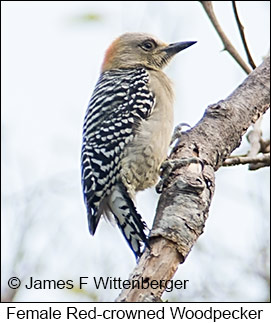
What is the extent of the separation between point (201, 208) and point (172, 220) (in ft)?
0.69

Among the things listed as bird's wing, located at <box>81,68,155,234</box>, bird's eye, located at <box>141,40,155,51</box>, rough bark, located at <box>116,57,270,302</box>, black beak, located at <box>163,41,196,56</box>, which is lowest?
rough bark, located at <box>116,57,270,302</box>

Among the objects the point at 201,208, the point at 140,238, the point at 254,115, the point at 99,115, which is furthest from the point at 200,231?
the point at 99,115

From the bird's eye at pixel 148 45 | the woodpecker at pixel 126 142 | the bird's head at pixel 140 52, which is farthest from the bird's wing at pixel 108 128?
the bird's eye at pixel 148 45

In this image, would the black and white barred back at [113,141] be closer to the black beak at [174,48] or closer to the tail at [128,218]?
the tail at [128,218]

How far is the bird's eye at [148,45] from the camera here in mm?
6109

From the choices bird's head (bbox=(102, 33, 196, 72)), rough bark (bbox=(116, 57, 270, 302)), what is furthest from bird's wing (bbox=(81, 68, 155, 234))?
rough bark (bbox=(116, 57, 270, 302))

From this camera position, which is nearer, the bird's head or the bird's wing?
the bird's wing

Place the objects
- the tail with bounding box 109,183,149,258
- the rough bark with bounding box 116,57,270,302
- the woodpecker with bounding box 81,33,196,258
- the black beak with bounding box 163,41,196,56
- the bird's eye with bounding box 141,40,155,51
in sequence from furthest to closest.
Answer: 1. the bird's eye with bounding box 141,40,155,51
2. the black beak with bounding box 163,41,196,56
3. the woodpecker with bounding box 81,33,196,258
4. the tail with bounding box 109,183,149,258
5. the rough bark with bounding box 116,57,270,302

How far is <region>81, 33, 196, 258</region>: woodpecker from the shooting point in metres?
4.63

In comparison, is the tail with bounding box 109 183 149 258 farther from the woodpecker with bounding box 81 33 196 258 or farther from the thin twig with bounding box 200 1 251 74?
the thin twig with bounding box 200 1 251 74

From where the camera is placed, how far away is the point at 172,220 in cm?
337

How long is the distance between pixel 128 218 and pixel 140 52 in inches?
88.0

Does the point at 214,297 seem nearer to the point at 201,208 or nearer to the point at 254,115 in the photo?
the point at 254,115
